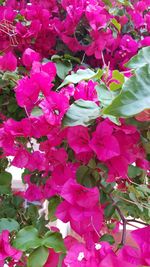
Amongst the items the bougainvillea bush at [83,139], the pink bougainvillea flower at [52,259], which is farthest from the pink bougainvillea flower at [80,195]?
the pink bougainvillea flower at [52,259]

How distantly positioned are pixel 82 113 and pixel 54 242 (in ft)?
0.67

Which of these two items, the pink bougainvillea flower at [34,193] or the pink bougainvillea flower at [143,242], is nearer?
the pink bougainvillea flower at [143,242]

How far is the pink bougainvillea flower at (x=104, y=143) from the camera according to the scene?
51cm

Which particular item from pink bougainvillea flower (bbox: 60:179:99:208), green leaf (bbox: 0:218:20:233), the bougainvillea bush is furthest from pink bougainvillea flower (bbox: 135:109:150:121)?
green leaf (bbox: 0:218:20:233)

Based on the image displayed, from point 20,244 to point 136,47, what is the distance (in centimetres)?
57

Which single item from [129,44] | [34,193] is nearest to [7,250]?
[34,193]

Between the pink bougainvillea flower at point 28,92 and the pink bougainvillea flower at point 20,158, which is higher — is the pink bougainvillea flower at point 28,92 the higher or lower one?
the higher one

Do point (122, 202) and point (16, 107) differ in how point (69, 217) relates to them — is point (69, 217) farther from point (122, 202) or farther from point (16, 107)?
point (16, 107)

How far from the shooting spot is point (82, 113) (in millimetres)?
491

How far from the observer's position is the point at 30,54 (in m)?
0.77

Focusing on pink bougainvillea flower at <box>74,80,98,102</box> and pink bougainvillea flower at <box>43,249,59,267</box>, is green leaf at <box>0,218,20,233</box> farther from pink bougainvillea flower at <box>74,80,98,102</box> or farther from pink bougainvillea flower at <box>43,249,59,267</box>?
pink bougainvillea flower at <box>74,80,98,102</box>

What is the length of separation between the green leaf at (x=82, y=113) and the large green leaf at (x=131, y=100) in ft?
0.32

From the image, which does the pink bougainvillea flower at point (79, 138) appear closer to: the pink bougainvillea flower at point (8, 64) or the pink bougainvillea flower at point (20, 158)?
the pink bougainvillea flower at point (20, 158)

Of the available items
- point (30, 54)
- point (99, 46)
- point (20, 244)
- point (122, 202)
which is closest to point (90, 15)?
point (99, 46)
